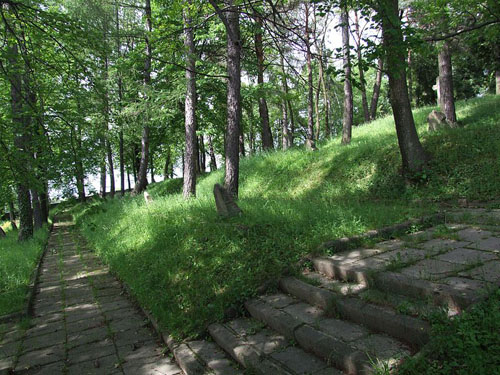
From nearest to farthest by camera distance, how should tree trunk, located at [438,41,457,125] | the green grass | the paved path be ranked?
the paved path < the green grass < tree trunk, located at [438,41,457,125]

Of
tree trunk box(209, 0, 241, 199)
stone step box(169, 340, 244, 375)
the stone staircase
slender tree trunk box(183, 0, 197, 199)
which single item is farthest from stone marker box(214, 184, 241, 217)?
slender tree trunk box(183, 0, 197, 199)

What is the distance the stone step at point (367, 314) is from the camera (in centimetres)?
276

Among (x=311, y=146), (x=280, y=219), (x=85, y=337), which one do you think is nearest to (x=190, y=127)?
(x=311, y=146)

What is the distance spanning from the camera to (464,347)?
2.36 metres

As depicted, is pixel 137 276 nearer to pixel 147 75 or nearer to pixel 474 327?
pixel 474 327

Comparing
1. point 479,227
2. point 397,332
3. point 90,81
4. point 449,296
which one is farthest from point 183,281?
point 479,227

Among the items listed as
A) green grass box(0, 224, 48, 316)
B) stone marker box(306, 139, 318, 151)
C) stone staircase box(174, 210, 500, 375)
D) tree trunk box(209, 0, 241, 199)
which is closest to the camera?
stone staircase box(174, 210, 500, 375)

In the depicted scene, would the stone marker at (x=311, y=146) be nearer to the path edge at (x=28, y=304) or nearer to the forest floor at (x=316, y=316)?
the forest floor at (x=316, y=316)

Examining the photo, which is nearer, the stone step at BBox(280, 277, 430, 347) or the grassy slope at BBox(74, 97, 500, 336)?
the stone step at BBox(280, 277, 430, 347)

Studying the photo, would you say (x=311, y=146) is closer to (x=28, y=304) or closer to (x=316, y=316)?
(x=316, y=316)

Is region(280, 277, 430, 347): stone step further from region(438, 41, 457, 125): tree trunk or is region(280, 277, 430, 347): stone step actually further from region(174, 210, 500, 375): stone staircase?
region(438, 41, 457, 125): tree trunk

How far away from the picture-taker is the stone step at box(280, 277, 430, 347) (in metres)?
2.76

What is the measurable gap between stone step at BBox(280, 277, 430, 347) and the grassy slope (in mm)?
668

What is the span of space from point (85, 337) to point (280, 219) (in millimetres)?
3390
